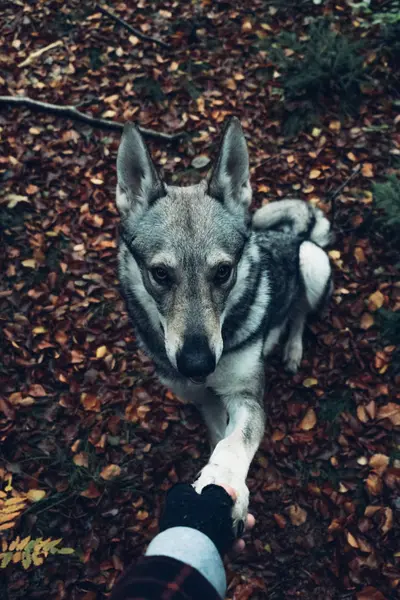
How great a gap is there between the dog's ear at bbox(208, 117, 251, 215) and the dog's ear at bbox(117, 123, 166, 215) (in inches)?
14.3

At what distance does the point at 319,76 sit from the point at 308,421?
4.10 m

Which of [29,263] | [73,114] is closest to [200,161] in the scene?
[73,114]

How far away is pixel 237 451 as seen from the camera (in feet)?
8.15

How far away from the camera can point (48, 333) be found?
15.0ft

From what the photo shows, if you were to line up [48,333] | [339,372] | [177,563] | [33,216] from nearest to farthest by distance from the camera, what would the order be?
1. [177,563]
2. [339,372]
3. [48,333]
4. [33,216]

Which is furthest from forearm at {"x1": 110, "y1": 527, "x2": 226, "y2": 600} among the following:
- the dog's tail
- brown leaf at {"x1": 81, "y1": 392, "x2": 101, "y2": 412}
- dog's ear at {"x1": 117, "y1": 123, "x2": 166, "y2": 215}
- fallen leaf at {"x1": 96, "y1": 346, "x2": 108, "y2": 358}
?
the dog's tail

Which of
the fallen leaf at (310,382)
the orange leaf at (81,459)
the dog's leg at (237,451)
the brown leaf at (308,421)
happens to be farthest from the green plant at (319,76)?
the orange leaf at (81,459)

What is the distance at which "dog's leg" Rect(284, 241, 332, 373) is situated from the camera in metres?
3.99

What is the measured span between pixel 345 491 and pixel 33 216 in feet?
14.2

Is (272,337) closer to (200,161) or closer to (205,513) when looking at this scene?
(205,513)

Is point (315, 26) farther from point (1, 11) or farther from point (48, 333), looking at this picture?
point (48, 333)

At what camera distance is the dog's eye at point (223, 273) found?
2668 millimetres

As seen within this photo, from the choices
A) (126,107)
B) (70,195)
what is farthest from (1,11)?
(70,195)

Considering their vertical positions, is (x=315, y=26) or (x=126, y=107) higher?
(x=315, y=26)
